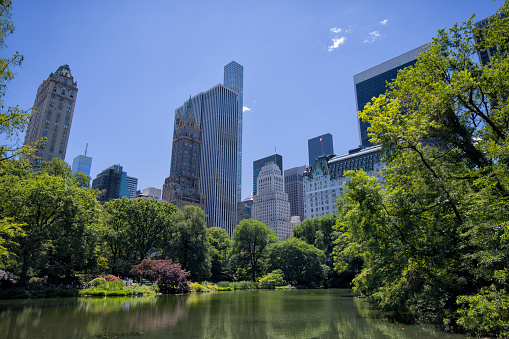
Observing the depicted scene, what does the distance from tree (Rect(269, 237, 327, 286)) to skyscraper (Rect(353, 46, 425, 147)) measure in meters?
98.1

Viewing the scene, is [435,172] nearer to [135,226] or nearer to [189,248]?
[189,248]

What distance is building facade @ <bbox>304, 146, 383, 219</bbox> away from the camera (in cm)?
12912

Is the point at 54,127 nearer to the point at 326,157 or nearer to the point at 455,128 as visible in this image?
the point at 326,157

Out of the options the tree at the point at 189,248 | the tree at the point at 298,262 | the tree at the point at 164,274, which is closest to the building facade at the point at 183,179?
the tree at the point at 298,262

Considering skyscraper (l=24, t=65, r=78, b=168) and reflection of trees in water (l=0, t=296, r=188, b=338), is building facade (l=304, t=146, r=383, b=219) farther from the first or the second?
reflection of trees in water (l=0, t=296, r=188, b=338)

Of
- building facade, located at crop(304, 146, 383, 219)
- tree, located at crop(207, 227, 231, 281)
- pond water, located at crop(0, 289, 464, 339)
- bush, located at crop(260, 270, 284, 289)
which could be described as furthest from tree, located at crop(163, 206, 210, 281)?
building facade, located at crop(304, 146, 383, 219)

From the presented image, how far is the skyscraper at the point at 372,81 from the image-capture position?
147 meters

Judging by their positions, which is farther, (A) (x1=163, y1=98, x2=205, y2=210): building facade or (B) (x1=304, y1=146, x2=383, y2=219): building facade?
(A) (x1=163, y1=98, x2=205, y2=210): building facade

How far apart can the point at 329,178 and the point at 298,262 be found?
78864mm

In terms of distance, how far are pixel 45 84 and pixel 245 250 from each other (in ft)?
375

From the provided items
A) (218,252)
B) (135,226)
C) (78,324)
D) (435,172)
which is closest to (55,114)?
(135,226)

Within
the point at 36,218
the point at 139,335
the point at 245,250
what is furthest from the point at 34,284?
the point at 245,250

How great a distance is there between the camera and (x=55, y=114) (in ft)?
384

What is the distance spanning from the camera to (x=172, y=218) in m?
53.6
